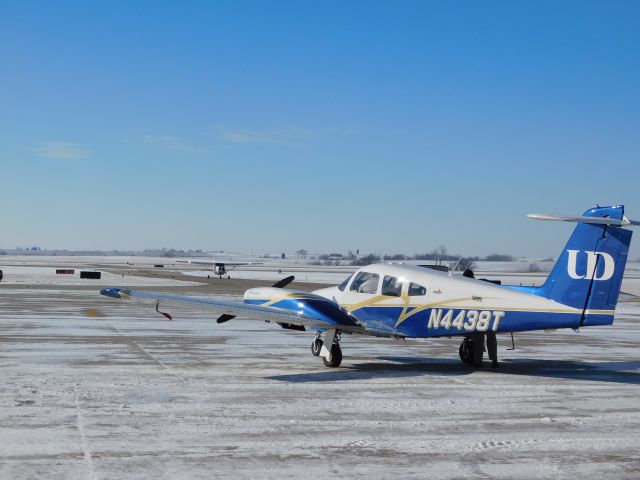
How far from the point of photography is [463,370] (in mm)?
17547

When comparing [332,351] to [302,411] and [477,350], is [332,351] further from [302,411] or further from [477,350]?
[302,411]

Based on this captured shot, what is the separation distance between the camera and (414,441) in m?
10.2

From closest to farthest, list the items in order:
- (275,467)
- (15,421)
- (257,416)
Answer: (275,467)
(15,421)
(257,416)

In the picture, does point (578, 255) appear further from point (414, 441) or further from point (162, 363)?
point (162, 363)

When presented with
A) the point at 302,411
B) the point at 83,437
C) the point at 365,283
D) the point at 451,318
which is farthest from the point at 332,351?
the point at 83,437

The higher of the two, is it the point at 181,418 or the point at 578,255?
the point at 578,255

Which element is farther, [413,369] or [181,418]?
[413,369]

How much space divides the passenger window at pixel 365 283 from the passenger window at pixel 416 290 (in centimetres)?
99

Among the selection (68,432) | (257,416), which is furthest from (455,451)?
(68,432)

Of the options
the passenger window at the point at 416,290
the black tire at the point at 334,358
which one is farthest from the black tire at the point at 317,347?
the passenger window at the point at 416,290

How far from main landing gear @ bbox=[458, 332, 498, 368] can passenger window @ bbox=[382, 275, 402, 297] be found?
1969 mm

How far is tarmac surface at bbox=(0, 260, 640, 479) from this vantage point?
29.2 ft

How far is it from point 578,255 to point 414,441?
6.94m

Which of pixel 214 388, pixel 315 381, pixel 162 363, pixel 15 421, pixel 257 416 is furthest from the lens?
pixel 162 363
